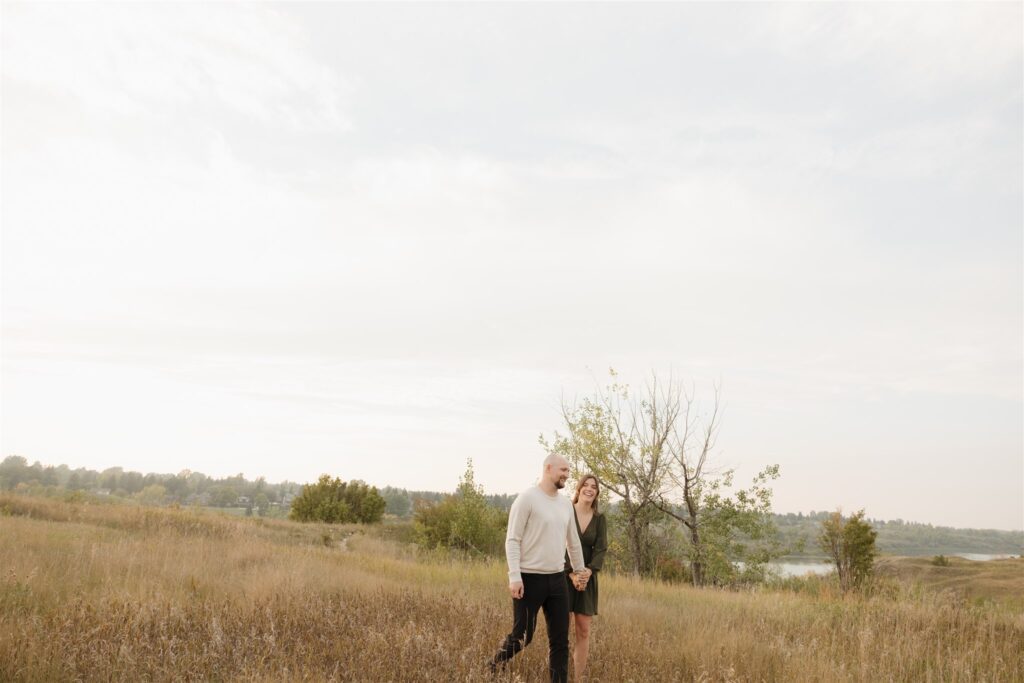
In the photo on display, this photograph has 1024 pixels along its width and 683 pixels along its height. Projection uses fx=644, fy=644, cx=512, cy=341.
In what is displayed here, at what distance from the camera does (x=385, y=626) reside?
7.48 meters

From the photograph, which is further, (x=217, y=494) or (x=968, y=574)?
(x=217, y=494)

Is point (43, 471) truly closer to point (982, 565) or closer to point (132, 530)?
point (132, 530)

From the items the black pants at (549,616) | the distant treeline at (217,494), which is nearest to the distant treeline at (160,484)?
the distant treeline at (217,494)

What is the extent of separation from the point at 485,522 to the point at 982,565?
52.1 metres

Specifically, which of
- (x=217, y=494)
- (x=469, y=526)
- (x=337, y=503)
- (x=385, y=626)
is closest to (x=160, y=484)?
(x=217, y=494)

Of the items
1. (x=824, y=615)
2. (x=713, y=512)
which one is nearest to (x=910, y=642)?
(x=824, y=615)

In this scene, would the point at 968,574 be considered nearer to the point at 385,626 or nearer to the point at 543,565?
A: the point at 385,626

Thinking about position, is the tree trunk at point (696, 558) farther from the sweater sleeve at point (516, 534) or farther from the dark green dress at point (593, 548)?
the sweater sleeve at point (516, 534)

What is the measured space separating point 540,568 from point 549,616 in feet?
1.67

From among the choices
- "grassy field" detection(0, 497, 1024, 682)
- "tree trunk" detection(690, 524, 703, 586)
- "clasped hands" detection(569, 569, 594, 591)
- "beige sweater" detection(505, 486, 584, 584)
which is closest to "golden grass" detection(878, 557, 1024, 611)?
"tree trunk" detection(690, 524, 703, 586)

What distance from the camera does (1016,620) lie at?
10.9m

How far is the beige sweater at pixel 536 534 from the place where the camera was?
6.00 metres

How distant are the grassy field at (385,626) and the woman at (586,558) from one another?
403mm

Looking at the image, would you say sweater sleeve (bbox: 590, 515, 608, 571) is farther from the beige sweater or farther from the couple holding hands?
the beige sweater
